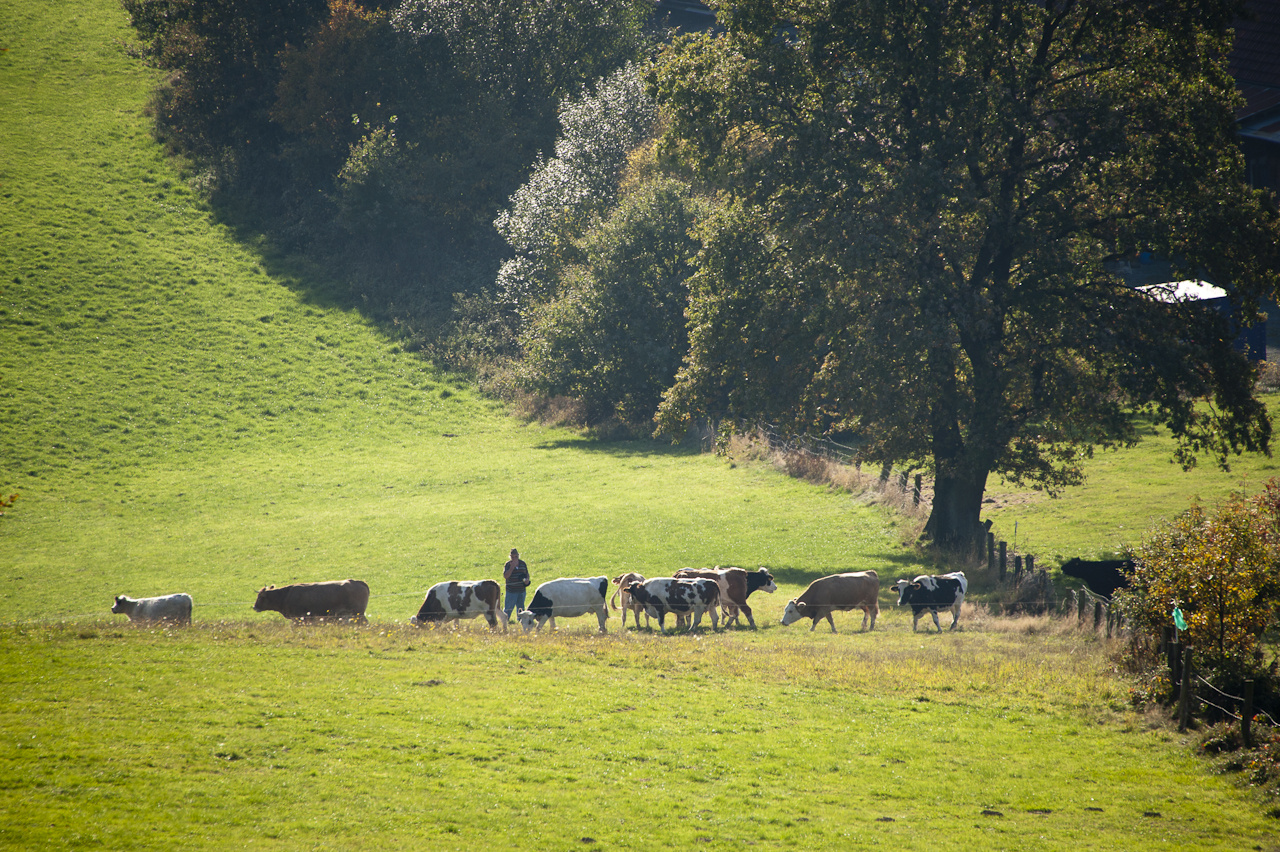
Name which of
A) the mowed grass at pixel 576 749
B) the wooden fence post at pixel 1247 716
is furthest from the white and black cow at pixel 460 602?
the wooden fence post at pixel 1247 716

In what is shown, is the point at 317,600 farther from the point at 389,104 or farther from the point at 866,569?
the point at 389,104

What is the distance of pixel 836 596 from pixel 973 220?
1261cm

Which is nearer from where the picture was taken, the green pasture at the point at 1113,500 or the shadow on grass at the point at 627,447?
the green pasture at the point at 1113,500

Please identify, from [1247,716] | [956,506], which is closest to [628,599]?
[956,506]

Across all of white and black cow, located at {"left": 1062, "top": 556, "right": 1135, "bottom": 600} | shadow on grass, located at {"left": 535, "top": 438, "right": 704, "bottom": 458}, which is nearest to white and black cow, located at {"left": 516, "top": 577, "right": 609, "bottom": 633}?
white and black cow, located at {"left": 1062, "top": 556, "right": 1135, "bottom": 600}

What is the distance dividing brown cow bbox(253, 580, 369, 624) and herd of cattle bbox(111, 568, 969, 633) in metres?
0.03

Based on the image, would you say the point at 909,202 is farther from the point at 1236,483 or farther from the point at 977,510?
the point at 1236,483

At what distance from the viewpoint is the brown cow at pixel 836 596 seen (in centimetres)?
2433

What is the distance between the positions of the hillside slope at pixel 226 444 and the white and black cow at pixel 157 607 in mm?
1772

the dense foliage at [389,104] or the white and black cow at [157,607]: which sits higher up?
the dense foliage at [389,104]

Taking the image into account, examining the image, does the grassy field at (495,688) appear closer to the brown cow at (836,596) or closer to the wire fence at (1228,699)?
the wire fence at (1228,699)

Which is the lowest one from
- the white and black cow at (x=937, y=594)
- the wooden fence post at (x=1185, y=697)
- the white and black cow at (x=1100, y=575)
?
the wooden fence post at (x=1185, y=697)

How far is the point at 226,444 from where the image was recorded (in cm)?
5044

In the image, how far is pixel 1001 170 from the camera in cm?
2822
